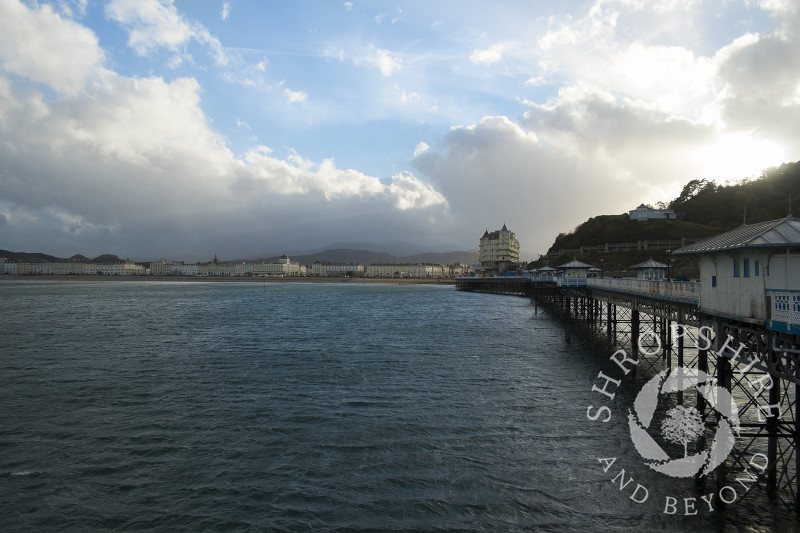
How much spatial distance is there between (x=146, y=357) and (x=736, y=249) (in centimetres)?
3073

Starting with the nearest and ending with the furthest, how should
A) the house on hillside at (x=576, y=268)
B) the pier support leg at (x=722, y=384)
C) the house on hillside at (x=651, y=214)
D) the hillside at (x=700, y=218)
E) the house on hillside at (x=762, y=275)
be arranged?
1. the house on hillside at (x=762, y=275)
2. the pier support leg at (x=722, y=384)
3. the house on hillside at (x=576, y=268)
4. the hillside at (x=700, y=218)
5. the house on hillside at (x=651, y=214)

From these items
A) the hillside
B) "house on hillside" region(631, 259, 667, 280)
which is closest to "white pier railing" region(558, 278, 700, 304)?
"house on hillside" region(631, 259, 667, 280)

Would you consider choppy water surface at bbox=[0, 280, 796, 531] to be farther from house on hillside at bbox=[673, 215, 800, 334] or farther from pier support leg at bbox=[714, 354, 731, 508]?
house on hillside at bbox=[673, 215, 800, 334]

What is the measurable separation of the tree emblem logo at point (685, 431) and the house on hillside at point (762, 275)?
241cm

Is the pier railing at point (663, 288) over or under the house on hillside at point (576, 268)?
under

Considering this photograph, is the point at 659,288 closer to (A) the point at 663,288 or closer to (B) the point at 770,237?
(A) the point at 663,288

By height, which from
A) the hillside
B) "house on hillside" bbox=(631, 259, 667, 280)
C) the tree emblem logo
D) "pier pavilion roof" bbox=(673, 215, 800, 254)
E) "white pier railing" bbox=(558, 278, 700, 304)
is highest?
the hillside

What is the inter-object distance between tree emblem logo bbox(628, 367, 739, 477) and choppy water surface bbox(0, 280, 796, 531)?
688mm

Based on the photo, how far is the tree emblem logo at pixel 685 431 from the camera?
12562 millimetres

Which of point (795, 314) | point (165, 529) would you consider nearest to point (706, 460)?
point (795, 314)

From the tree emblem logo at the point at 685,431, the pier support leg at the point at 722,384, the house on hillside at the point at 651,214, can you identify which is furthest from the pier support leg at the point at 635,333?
the house on hillside at the point at 651,214

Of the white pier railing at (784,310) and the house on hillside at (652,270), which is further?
the house on hillside at (652,270)

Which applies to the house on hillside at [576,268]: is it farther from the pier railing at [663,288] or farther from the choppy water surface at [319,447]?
the choppy water surface at [319,447]

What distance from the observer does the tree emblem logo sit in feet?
41.2
